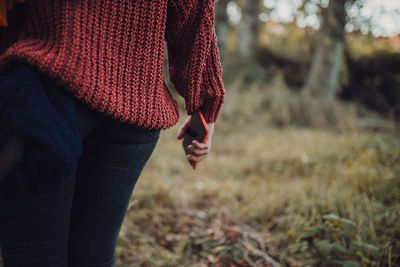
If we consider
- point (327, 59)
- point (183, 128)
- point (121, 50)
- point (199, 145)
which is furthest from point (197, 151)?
point (327, 59)

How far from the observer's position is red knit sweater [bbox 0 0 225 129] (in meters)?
0.77

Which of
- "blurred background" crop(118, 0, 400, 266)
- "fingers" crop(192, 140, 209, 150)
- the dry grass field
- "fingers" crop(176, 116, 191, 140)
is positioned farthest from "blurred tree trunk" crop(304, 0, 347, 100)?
"fingers" crop(192, 140, 209, 150)

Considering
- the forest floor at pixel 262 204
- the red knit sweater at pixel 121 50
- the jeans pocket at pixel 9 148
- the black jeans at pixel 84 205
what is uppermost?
the red knit sweater at pixel 121 50

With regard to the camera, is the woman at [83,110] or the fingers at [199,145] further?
the fingers at [199,145]

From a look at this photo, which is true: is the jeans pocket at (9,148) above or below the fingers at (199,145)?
above

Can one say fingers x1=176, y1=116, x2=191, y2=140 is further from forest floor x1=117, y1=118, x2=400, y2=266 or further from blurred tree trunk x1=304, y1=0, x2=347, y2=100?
blurred tree trunk x1=304, y1=0, x2=347, y2=100

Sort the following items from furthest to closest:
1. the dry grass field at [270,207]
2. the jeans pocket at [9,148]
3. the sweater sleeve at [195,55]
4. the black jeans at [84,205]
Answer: the dry grass field at [270,207] → the sweater sleeve at [195,55] → the black jeans at [84,205] → the jeans pocket at [9,148]

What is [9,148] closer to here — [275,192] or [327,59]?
[275,192]

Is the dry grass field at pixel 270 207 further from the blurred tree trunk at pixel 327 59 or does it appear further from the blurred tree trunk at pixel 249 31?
the blurred tree trunk at pixel 249 31

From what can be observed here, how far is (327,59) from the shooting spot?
878cm

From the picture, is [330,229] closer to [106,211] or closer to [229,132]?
[106,211]

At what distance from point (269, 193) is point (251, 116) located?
353 centimetres

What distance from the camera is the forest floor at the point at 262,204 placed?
2.17m

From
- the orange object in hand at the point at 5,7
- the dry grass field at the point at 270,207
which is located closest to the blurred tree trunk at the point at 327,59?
the dry grass field at the point at 270,207
